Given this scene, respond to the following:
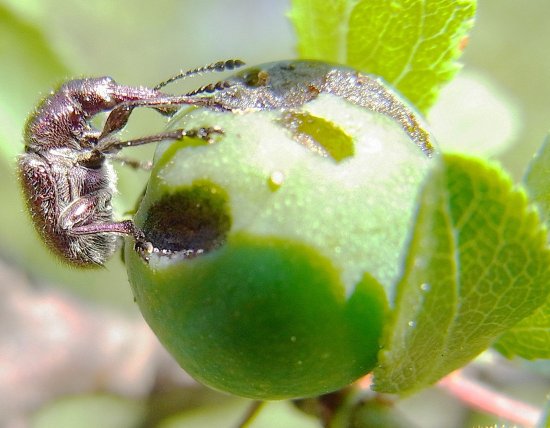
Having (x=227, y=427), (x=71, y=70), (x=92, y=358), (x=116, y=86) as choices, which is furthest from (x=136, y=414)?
(x=116, y=86)

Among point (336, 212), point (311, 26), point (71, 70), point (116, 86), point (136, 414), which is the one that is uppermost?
point (71, 70)

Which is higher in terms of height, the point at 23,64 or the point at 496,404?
the point at 23,64

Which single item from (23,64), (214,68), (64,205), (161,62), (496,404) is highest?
(161,62)

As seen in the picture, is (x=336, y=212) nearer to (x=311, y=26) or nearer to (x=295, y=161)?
(x=295, y=161)

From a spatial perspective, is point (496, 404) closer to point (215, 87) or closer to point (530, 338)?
point (530, 338)

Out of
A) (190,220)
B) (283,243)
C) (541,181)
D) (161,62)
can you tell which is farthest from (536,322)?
(161,62)

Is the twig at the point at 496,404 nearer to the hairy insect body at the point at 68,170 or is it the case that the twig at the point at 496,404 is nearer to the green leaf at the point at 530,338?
the green leaf at the point at 530,338

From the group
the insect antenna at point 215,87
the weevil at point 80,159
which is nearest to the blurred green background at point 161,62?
the weevil at point 80,159
